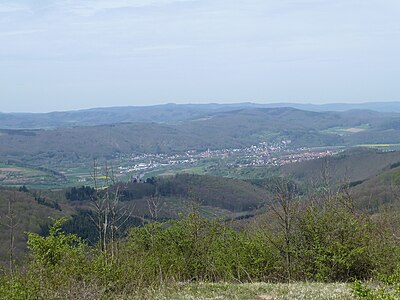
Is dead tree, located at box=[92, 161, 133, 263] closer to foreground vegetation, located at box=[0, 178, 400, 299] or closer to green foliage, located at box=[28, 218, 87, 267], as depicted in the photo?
foreground vegetation, located at box=[0, 178, 400, 299]

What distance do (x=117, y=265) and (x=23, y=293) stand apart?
4.72m

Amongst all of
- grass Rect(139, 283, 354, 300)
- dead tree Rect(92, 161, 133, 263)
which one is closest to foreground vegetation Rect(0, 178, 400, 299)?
grass Rect(139, 283, 354, 300)

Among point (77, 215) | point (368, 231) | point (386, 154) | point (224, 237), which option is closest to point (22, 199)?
point (77, 215)

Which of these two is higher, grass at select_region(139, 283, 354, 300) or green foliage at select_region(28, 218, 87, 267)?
green foliage at select_region(28, 218, 87, 267)

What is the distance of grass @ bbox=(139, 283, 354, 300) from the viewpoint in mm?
13273

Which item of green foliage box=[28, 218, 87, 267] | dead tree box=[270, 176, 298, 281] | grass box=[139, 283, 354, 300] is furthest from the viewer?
dead tree box=[270, 176, 298, 281]

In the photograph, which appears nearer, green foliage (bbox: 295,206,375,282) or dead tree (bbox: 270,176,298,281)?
green foliage (bbox: 295,206,375,282)

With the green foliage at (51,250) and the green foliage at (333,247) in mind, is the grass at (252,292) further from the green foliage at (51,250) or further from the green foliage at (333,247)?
the green foliage at (333,247)

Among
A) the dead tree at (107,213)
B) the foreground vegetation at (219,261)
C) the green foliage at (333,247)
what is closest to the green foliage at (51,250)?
the foreground vegetation at (219,261)

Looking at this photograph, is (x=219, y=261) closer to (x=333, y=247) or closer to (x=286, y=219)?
(x=286, y=219)

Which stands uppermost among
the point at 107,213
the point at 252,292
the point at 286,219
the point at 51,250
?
the point at 51,250

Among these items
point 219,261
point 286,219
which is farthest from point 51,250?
point 286,219

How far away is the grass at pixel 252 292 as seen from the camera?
1327cm

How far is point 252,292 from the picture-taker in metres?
14.2
